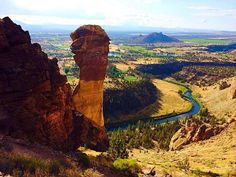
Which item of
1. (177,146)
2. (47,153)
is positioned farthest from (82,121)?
(177,146)

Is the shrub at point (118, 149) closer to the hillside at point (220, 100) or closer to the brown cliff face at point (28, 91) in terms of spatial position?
the brown cliff face at point (28, 91)

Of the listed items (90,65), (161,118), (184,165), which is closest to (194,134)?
(90,65)

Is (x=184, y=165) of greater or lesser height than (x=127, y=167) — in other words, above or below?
below

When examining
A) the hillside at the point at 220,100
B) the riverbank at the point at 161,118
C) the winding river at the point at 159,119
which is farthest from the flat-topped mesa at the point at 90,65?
the hillside at the point at 220,100

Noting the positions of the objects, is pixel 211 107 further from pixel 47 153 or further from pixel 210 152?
pixel 47 153

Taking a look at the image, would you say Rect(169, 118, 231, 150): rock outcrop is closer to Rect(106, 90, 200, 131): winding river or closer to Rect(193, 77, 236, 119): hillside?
Rect(106, 90, 200, 131): winding river

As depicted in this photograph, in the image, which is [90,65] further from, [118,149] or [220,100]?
[220,100]
